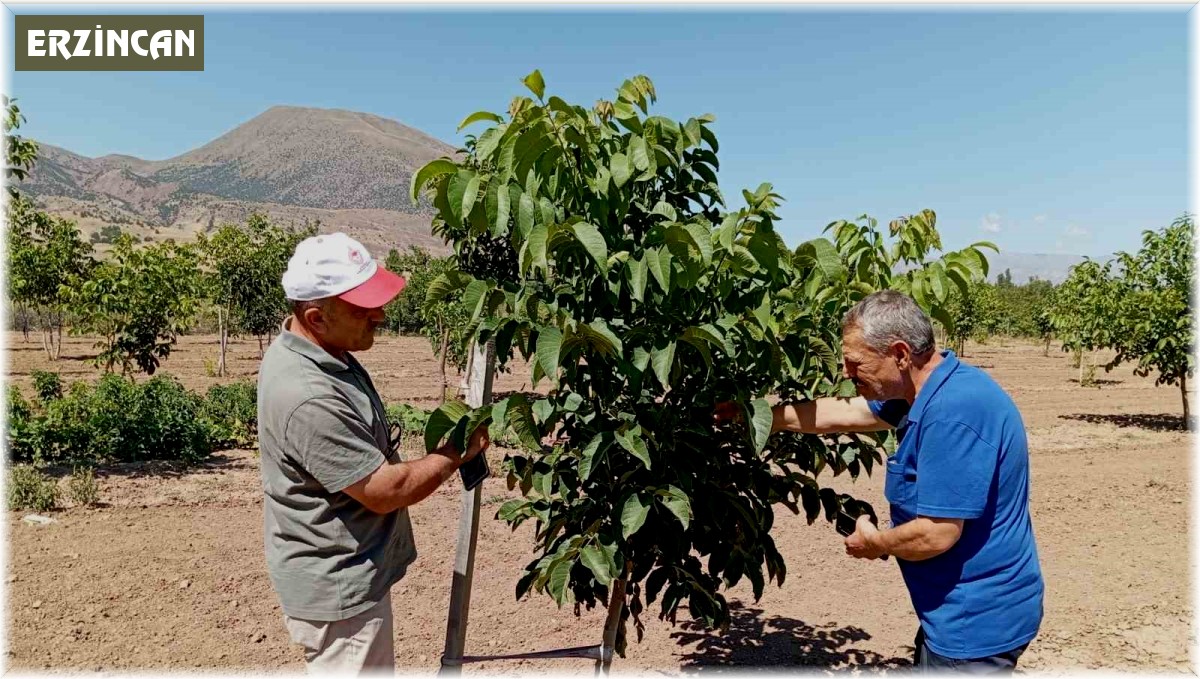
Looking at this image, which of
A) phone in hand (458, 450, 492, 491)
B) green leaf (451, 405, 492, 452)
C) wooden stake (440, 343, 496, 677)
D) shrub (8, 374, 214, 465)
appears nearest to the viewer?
green leaf (451, 405, 492, 452)

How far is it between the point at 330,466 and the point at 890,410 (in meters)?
1.81

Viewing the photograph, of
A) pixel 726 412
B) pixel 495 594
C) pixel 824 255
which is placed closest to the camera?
pixel 824 255

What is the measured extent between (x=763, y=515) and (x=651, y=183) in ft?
4.02

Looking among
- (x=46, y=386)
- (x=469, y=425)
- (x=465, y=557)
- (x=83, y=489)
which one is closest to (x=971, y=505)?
(x=469, y=425)

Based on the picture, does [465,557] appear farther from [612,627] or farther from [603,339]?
[603,339]

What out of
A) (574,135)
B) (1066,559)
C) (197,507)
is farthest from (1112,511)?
(197,507)

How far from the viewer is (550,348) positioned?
2006 millimetres

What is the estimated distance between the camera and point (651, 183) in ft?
8.55

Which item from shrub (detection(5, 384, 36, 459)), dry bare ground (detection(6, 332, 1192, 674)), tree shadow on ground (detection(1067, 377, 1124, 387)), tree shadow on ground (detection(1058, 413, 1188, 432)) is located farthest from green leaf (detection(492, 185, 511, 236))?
tree shadow on ground (detection(1067, 377, 1124, 387))

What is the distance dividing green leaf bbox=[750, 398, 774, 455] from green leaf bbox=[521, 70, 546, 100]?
3.55ft

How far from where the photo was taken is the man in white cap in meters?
2.24

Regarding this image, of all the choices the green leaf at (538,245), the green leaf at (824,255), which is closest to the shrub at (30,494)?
the green leaf at (538,245)

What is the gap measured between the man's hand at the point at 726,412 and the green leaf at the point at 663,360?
0.55 meters

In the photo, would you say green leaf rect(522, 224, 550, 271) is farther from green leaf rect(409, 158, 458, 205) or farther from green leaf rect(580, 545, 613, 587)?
green leaf rect(580, 545, 613, 587)
